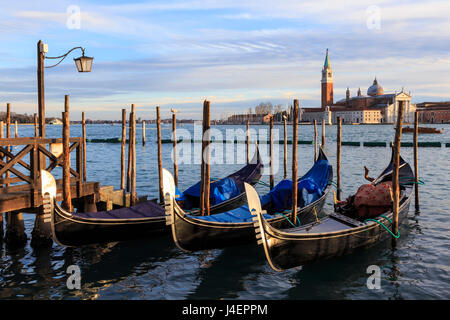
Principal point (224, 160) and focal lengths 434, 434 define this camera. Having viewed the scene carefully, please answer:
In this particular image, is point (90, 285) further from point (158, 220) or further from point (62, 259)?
point (158, 220)

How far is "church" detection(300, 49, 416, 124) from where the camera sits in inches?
4139

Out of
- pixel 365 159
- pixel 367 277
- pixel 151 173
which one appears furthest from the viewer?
pixel 365 159

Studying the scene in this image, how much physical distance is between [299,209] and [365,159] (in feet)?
57.1

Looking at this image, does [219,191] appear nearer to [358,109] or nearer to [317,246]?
[317,246]

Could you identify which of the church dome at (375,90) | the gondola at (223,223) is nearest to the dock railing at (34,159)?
the gondola at (223,223)

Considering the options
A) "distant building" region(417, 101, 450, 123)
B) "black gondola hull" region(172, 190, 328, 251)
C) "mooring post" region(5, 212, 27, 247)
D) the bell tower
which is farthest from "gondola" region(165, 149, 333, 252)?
"distant building" region(417, 101, 450, 123)

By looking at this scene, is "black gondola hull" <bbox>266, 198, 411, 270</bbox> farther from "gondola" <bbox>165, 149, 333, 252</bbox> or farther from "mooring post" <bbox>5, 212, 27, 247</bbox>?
"mooring post" <bbox>5, 212, 27, 247</bbox>

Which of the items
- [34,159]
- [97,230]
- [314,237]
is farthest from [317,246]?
[34,159]

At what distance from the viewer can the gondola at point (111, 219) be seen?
19.0 ft

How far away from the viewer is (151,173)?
62.2 ft

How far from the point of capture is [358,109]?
351 feet

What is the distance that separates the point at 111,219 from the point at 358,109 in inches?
4215

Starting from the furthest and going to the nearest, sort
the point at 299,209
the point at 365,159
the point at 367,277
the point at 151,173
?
1. the point at 365,159
2. the point at 151,173
3. the point at 299,209
4. the point at 367,277
